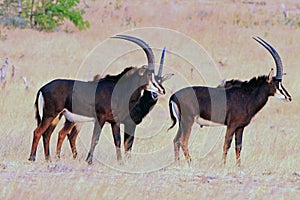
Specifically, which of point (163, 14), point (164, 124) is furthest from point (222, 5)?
point (164, 124)

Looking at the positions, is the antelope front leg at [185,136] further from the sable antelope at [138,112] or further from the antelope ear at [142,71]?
the antelope ear at [142,71]

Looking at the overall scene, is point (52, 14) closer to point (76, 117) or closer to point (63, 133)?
point (63, 133)

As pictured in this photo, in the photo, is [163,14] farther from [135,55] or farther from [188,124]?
[188,124]

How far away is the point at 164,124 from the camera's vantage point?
54.7 ft

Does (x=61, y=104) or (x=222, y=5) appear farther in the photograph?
(x=222, y=5)

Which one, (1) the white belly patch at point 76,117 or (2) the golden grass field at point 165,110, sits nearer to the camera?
(2) the golden grass field at point 165,110

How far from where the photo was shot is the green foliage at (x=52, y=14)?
30672mm

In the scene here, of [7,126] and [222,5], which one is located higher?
[222,5]

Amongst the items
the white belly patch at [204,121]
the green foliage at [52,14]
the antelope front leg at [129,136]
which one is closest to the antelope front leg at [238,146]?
the white belly patch at [204,121]

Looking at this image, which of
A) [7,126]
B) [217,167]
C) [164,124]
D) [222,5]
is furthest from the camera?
[222,5]

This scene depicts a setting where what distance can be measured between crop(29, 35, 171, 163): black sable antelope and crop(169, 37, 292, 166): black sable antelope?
1.86 ft

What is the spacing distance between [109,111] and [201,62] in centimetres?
1503

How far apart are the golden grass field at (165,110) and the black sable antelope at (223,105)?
50 cm

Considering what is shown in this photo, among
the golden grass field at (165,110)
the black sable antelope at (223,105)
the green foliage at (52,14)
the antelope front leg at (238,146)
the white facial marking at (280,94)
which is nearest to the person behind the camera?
the golden grass field at (165,110)
